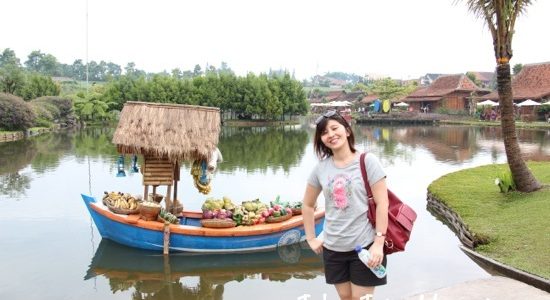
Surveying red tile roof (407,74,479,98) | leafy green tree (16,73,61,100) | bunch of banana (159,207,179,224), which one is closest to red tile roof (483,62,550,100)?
red tile roof (407,74,479,98)

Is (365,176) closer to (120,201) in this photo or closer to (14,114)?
(120,201)

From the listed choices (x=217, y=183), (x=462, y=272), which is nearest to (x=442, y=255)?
(x=462, y=272)

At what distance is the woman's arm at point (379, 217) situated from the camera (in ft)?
10.3

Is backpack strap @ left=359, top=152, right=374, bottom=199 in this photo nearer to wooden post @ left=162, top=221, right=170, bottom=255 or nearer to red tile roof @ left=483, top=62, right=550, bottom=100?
wooden post @ left=162, top=221, right=170, bottom=255

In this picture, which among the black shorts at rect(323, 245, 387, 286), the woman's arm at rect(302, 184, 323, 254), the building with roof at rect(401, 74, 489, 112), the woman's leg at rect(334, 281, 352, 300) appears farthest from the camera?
the building with roof at rect(401, 74, 489, 112)

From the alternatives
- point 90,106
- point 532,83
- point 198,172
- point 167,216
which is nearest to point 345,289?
point 167,216

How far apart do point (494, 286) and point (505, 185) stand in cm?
582

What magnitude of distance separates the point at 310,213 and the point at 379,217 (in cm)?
57

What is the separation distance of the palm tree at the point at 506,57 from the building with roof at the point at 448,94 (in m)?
44.2

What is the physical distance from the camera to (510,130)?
10.8m

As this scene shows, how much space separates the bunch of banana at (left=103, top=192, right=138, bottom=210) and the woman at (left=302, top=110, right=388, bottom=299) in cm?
642

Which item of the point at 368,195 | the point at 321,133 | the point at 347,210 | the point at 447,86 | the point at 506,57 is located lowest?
the point at 347,210

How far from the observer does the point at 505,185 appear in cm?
1126

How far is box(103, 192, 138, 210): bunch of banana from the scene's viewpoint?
9.12 metres
